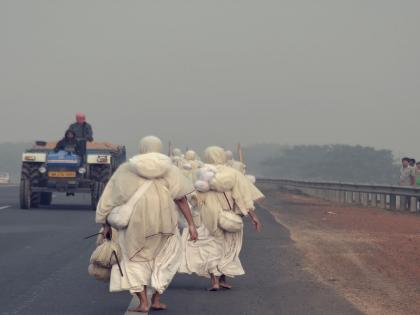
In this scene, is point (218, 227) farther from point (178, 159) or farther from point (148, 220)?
point (178, 159)

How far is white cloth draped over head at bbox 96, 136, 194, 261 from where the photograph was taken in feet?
33.4

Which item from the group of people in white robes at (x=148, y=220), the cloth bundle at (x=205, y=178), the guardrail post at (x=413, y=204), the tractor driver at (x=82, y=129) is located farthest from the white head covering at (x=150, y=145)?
the guardrail post at (x=413, y=204)

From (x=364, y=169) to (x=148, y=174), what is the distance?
7316 inches

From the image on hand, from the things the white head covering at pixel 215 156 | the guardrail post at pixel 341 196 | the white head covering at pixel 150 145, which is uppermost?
the white head covering at pixel 150 145

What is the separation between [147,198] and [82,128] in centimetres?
1857

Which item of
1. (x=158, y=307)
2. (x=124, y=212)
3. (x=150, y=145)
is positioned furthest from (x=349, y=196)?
(x=124, y=212)

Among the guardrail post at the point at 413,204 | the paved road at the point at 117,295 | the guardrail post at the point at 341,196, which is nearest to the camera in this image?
the paved road at the point at 117,295

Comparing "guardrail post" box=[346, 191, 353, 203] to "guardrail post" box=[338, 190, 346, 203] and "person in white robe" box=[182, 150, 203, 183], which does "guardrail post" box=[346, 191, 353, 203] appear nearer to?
"guardrail post" box=[338, 190, 346, 203]

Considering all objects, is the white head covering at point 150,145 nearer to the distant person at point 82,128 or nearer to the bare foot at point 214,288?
the bare foot at point 214,288

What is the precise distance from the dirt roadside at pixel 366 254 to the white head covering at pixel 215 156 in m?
2.07

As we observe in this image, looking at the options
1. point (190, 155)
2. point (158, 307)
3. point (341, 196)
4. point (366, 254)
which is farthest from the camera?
point (341, 196)

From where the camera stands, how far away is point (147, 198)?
402 inches

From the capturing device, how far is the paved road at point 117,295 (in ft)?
35.0

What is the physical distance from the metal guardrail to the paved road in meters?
13.2
